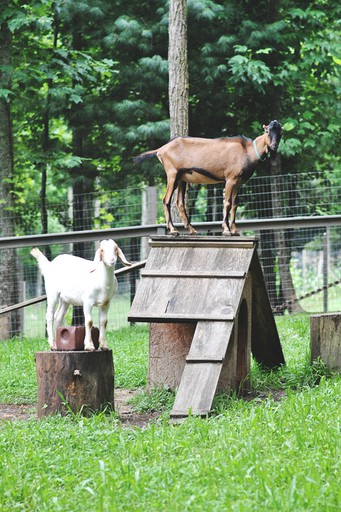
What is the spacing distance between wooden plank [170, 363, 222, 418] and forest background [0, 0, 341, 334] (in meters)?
7.25

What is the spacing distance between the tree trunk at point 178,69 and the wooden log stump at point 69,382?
538 centimetres

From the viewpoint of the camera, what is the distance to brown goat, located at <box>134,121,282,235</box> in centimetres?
722

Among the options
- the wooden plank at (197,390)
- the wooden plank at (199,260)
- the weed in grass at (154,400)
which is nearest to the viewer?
the wooden plank at (197,390)

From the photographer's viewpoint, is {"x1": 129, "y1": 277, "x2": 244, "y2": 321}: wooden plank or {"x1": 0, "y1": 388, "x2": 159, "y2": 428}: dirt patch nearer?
{"x1": 0, "y1": 388, "x2": 159, "y2": 428}: dirt patch

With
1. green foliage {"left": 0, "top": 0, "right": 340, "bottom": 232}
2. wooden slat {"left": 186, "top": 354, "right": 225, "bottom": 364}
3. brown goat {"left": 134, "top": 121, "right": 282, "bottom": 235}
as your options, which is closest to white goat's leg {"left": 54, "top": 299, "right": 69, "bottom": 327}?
brown goat {"left": 134, "top": 121, "right": 282, "bottom": 235}

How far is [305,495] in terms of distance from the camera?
3848 mm

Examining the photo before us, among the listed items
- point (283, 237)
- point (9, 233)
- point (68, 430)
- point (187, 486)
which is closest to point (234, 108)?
point (283, 237)

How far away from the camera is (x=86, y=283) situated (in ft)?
21.6

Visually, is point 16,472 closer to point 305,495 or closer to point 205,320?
point 305,495

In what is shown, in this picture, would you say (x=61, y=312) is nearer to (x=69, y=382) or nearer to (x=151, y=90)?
(x=69, y=382)

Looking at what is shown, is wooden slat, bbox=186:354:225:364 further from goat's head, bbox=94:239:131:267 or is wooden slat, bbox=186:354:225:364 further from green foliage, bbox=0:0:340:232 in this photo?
green foliage, bbox=0:0:340:232

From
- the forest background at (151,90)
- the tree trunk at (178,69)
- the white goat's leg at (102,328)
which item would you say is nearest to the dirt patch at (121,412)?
the white goat's leg at (102,328)

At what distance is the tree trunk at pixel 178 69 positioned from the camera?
36.8 feet

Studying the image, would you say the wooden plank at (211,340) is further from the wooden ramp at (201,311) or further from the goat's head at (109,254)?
the goat's head at (109,254)
